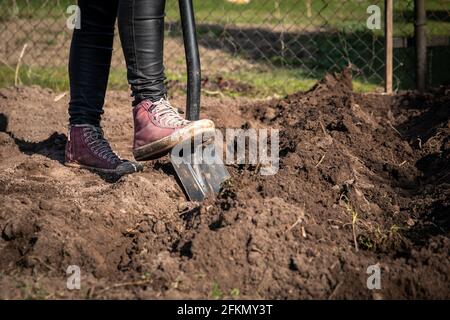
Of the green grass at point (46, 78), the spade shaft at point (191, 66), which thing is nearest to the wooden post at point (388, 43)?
the green grass at point (46, 78)

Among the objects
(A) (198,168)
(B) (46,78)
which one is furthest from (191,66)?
(B) (46,78)

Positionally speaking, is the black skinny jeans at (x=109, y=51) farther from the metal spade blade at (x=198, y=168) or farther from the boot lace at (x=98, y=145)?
the metal spade blade at (x=198, y=168)

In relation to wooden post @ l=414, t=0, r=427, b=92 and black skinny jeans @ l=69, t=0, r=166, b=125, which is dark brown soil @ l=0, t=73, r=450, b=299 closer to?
black skinny jeans @ l=69, t=0, r=166, b=125

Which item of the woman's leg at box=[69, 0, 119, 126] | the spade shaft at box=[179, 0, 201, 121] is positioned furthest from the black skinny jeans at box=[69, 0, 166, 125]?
the spade shaft at box=[179, 0, 201, 121]

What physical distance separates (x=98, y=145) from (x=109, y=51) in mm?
457

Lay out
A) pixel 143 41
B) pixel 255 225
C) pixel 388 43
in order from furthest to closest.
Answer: pixel 388 43
pixel 143 41
pixel 255 225

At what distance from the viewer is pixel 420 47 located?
5.06 metres

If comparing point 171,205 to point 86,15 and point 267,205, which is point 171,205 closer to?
point 267,205

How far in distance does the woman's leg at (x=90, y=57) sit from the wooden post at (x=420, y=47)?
285 centimetres

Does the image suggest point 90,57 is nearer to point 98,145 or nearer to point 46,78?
point 98,145

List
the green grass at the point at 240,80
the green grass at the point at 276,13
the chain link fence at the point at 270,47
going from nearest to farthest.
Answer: the green grass at the point at 240,80 → the chain link fence at the point at 270,47 → the green grass at the point at 276,13

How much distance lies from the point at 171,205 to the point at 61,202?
0.45 meters

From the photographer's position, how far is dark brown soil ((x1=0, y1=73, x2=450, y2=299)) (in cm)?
199

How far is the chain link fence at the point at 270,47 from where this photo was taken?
5656 mm
